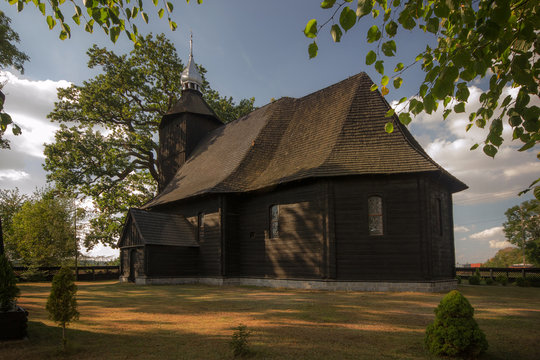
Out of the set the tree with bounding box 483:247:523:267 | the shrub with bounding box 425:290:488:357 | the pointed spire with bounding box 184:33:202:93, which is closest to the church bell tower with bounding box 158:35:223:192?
the pointed spire with bounding box 184:33:202:93

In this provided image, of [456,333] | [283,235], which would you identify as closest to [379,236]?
[283,235]

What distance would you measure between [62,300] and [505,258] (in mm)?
98264

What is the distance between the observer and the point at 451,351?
616 centimetres

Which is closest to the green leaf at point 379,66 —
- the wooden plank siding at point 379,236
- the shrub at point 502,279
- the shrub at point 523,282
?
the wooden plank siding at point 379,236

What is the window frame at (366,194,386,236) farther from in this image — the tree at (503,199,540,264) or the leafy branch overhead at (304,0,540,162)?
the tree at (503,199,540,264)

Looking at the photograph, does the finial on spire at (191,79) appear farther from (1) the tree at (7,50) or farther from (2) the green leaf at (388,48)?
(2) the green leaf at (388,48)

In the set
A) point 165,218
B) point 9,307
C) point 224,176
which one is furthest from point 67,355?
point 165,218

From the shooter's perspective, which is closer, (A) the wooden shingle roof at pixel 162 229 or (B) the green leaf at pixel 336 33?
(B) the green leaf at pixel 336 33

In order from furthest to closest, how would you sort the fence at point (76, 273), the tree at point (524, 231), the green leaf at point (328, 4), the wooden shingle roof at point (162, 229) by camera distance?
the tree at point (524, 231) → the fence at point (76, 273) → the wooden shingle roof at point (162, 229) → the green leaf at point (328, 4)

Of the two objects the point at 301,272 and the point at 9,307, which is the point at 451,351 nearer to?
the point at 9,307

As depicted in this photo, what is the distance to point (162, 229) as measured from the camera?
2306 cm

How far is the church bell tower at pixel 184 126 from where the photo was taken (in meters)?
30.8

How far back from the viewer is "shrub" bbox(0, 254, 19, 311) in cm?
746

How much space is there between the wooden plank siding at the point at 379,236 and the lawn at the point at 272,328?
2.58 m
